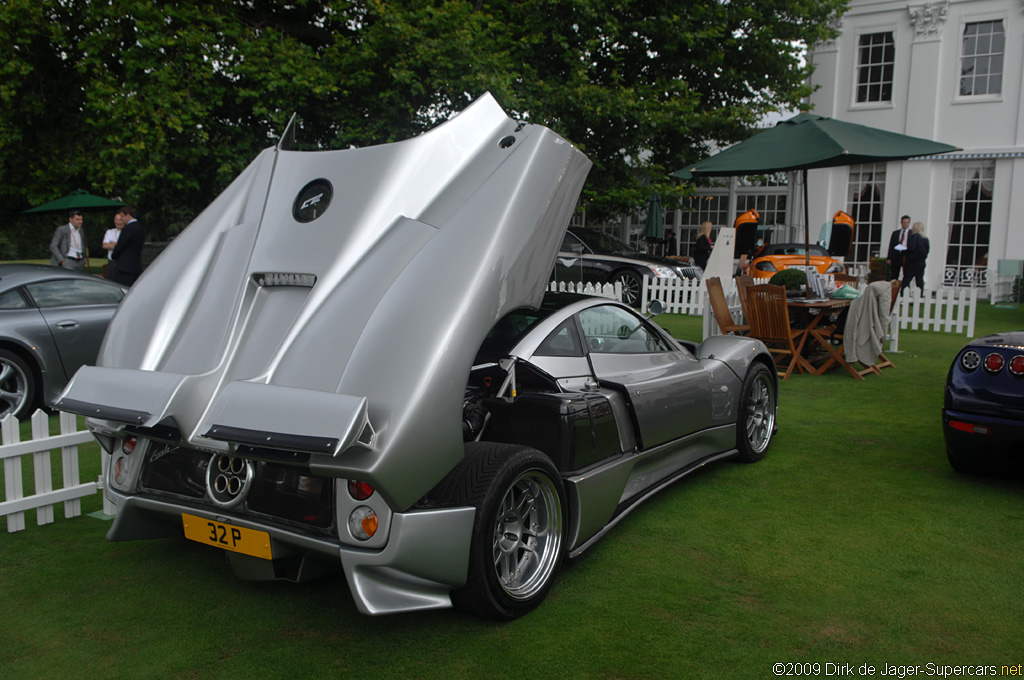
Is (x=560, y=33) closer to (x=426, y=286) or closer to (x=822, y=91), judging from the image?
(x=822, y=91)

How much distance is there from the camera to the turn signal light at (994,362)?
14.3ft

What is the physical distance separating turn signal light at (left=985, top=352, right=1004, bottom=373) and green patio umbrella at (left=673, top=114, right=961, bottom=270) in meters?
4.58

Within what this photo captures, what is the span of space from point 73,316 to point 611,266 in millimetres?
10194

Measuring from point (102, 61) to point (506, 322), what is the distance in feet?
45.6

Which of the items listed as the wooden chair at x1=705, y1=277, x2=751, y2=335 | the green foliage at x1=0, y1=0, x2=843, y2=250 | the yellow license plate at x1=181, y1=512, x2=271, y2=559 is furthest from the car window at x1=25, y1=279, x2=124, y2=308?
the wooden chair at x1=705, y1=277, x2=751, y2=335

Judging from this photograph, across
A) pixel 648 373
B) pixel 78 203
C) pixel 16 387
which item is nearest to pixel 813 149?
pixel 648 373

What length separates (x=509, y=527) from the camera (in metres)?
3.15

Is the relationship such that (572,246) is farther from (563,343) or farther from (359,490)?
(359,490)

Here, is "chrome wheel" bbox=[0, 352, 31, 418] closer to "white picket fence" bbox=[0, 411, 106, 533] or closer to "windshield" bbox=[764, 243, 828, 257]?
"white picket fence" bbox=[0, 411, 106, 533]

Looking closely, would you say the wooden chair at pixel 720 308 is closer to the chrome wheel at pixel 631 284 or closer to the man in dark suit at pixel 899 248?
the chrome wheel at pixel 631 284

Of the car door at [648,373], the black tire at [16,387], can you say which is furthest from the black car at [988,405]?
the black tire at [16,387]

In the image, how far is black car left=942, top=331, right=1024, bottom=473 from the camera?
14.0ft

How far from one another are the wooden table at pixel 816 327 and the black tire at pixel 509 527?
19.8ft

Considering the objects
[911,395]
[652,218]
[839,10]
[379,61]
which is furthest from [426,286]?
[839,10]
